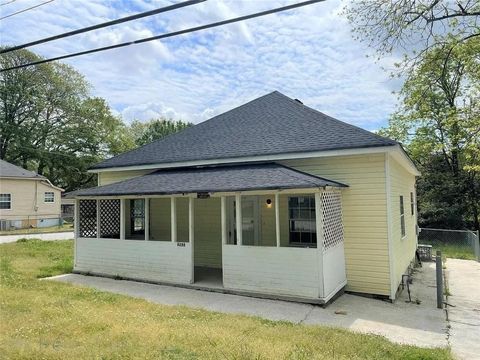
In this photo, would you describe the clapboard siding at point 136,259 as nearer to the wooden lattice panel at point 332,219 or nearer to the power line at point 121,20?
the wooden lattice panel at point 332,219

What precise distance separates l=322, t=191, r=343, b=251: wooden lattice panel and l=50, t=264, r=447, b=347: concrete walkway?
1.35m

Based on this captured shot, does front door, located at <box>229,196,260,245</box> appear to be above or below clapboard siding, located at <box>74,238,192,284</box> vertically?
above

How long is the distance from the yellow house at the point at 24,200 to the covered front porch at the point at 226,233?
2111 cm

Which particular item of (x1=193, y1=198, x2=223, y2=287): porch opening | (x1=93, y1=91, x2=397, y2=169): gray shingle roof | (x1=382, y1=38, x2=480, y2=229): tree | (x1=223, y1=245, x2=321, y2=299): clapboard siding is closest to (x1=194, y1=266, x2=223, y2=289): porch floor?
(x1=193, y1=198, x2=223, y2=287): porch opening

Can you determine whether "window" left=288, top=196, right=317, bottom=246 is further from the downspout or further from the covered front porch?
the downspout

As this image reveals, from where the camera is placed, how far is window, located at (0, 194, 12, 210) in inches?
1093

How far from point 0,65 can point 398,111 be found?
118ft

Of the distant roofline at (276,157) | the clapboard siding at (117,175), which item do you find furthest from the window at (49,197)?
the distant roofline at (276,157)

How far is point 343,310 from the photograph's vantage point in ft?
24.0

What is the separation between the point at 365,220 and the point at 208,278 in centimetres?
440

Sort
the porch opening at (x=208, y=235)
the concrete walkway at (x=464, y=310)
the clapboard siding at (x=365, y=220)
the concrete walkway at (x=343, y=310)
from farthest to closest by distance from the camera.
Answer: the porch opening at (x=208, y=235)
the clapboard siding at (x=365, y=220)
the concrete walkway at (x=343, y=310)
the concrete walkway at (x=464, y=310)

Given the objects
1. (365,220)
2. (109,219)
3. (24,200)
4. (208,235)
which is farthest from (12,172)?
(365,220)

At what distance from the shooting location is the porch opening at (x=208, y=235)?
1121 cm

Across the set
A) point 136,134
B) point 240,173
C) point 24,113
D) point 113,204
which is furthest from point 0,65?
point 240,173
